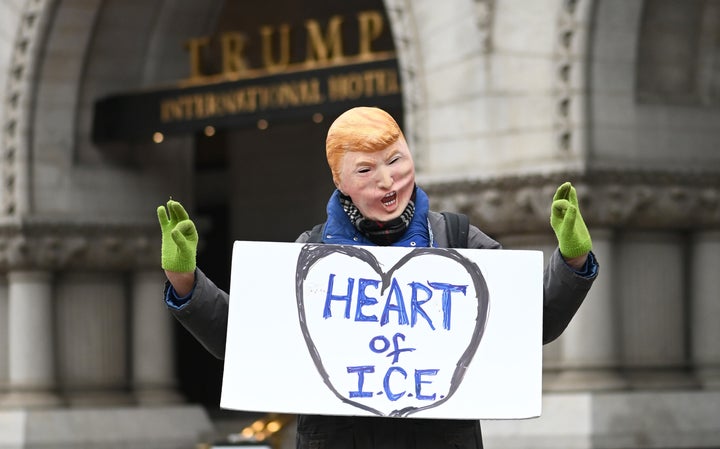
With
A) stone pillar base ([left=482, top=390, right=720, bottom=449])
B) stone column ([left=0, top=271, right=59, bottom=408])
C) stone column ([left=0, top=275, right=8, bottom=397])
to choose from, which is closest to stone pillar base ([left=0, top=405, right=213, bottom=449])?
stone column ([left=0, top=271, right=59, bottom=408])

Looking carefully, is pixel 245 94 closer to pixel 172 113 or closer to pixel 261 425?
pixel 172 113

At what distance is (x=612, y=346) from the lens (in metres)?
14.9

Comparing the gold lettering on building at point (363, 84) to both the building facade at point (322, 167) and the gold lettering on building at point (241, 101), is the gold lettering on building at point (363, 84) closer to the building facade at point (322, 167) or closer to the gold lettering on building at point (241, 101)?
the building facade at point (322, 167)

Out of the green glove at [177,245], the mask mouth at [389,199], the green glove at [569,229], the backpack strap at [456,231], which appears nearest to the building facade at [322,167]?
the backpack strap at [456,231]

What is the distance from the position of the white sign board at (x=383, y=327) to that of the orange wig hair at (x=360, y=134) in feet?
1.02

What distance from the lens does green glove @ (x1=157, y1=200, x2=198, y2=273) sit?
5.06 metres

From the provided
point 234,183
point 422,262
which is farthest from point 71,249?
point 422,262

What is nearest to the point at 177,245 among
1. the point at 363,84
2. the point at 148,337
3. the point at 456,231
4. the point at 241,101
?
the point at 456,231

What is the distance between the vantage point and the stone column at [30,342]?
747 inches

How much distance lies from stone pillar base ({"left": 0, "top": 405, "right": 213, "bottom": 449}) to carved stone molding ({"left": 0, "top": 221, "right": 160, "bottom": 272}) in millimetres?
1705

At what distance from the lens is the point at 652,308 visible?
15.2 meters

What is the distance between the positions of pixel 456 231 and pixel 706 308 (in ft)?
33.4

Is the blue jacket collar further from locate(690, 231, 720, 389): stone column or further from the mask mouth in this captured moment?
locate(690, 231, 720, 389): stone column

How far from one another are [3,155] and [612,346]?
787 cm
